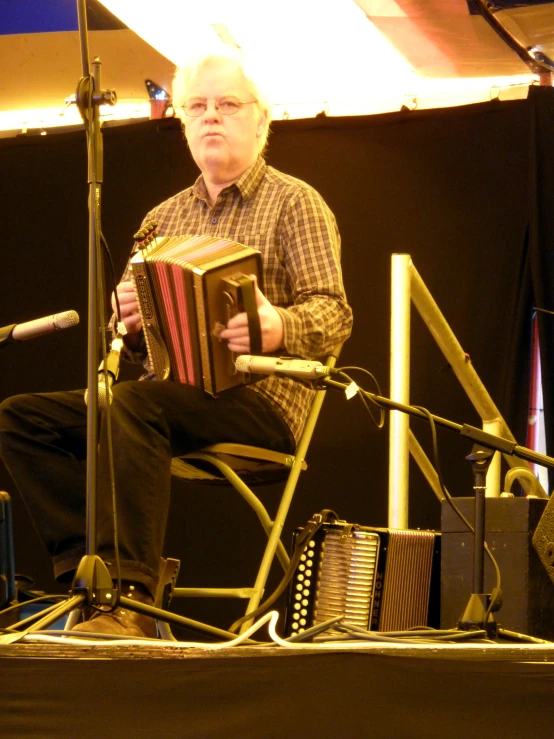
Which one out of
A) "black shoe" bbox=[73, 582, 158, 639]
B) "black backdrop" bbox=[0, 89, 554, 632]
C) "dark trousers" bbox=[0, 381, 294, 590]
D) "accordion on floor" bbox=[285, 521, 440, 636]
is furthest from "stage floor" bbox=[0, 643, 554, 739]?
"black backdrop" bbox=[0, 89, 554, 632]

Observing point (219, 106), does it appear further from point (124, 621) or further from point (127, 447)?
point (124, 621)

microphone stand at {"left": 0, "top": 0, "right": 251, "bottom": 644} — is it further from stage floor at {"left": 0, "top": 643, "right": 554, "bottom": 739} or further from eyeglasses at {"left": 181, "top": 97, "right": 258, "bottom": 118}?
eyeglasses at {"left": 181, "top": 97, "right": 258, "bottom": 118}

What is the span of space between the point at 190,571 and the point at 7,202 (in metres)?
1.64

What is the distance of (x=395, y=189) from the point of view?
11.3ft

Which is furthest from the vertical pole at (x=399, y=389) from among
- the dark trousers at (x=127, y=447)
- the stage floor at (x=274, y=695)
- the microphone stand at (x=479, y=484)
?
the stage floor at (x=274, y=695)

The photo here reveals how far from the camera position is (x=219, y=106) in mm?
2379

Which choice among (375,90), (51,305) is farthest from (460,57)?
(51,305)

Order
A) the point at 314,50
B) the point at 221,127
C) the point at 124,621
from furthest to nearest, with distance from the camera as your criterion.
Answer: the point at 314,50
the point at 221,127
the point at 124,621

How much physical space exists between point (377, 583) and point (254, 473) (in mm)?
461

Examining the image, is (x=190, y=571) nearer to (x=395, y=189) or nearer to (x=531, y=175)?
(x=395, y=189)

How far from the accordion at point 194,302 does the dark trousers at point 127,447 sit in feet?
0.18

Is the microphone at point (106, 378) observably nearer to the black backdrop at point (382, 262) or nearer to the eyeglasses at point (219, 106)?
the eyeglasses at point (219, 106)

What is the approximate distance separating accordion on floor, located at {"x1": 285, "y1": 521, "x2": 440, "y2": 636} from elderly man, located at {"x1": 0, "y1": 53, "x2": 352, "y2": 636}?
337 millimetres

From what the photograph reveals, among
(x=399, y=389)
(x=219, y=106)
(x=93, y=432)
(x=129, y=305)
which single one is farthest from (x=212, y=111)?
(x=93, y=432)
